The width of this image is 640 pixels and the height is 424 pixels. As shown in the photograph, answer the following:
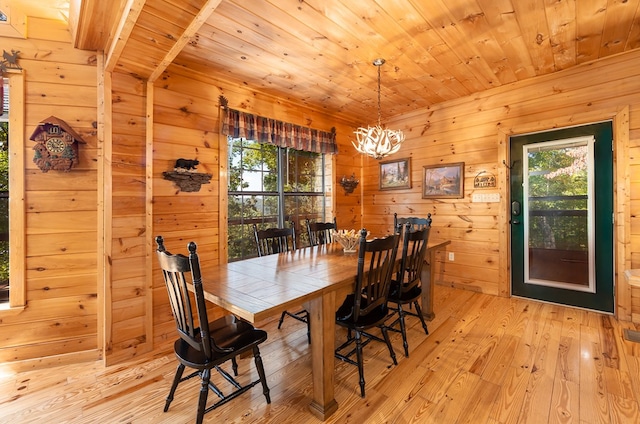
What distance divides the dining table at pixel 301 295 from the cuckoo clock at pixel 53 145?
139 centimetres

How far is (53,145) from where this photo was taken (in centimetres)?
209

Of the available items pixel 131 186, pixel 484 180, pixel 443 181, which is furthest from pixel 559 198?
pixel 131 186

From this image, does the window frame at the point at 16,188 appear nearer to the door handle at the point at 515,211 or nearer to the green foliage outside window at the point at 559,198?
the door handle at the point at 515,211

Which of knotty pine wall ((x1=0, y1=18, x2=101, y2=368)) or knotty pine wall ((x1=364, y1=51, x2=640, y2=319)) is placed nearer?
knotty pine wall ((x1=0, y1=18, x2=101, y2=368))

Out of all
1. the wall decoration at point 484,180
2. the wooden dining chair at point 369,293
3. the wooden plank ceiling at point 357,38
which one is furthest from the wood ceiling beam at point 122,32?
the wall decoration at point 484,180

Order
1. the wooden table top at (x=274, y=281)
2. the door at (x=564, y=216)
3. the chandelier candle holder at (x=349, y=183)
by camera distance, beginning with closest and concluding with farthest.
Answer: the wooden table top at (x=274, y=281), the door at (x=564, y=216), the chandelier candle holder at (x=349, y=183)

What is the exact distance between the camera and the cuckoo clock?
2.07m

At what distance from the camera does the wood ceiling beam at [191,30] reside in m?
1.51

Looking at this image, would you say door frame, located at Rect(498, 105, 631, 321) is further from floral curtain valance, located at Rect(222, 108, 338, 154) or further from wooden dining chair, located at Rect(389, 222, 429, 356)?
floral curtain valance, located at Rect(222, 108, 338, 154)

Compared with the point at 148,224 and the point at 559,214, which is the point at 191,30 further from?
the point at 559,214

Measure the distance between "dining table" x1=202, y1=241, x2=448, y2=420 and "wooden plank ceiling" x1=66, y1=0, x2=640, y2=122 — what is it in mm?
1516

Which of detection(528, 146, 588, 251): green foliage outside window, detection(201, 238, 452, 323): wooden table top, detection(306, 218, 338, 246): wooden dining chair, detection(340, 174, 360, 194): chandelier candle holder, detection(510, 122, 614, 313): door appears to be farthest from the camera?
detection(340, 174, 360, 194): chandelier candle holder

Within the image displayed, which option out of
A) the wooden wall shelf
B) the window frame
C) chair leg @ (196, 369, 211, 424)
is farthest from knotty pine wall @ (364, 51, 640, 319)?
the window frame

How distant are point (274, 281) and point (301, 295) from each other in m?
0.31
